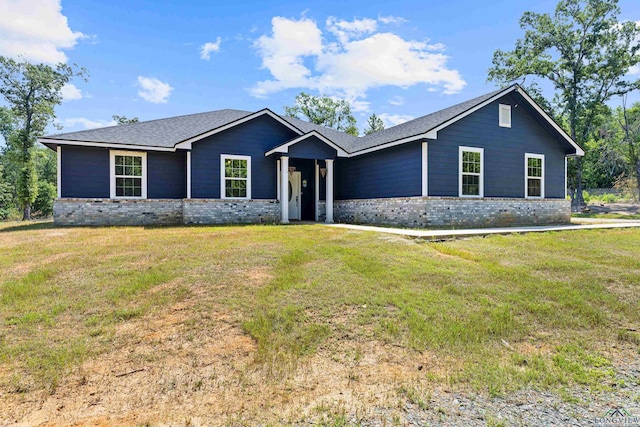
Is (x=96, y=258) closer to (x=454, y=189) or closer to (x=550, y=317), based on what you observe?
(x=550, y=317)

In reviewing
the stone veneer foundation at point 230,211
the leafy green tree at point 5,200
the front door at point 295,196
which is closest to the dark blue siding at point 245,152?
the stone veneer foundation at point 230,211

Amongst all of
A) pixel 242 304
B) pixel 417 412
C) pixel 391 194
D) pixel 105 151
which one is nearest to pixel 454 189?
pixel 391 194

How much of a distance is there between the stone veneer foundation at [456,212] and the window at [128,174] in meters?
Answer: 8.48

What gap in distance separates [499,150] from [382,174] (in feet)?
15.0

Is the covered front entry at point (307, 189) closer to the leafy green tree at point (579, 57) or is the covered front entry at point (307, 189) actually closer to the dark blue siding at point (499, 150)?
the dark blue siding at point (499, 150)

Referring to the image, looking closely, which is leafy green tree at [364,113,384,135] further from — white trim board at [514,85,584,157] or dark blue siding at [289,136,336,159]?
dark blue siding at [289,136,336,159]

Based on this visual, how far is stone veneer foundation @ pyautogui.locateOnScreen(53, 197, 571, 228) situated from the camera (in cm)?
1220

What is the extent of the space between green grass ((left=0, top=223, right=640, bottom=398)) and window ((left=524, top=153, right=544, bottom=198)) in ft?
24.1

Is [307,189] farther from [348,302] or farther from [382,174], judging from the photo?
[348,302]

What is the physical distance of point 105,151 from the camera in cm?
1295

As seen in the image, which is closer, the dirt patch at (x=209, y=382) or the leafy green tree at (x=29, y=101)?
the dirt patch at (x=209, y=382)

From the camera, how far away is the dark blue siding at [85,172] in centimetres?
1249

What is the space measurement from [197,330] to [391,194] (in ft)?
34.4

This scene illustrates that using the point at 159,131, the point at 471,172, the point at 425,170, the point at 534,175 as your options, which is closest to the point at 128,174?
the point at 159,131
